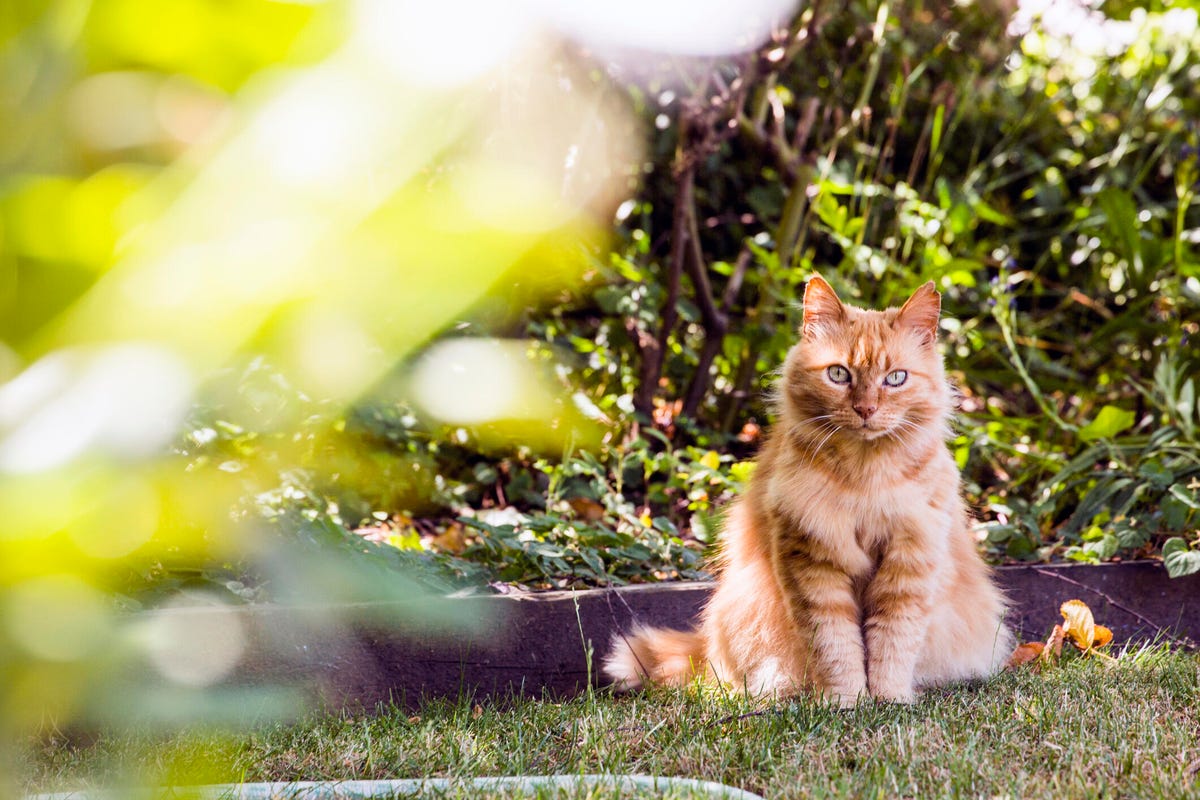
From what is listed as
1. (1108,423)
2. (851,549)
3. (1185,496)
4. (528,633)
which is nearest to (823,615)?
(851,549)

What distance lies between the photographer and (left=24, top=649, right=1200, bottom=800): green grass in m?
1.64

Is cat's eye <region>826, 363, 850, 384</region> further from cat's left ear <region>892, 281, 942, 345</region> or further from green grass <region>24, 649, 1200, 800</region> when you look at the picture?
green grass <region>24, 649, 1200, 800</region>

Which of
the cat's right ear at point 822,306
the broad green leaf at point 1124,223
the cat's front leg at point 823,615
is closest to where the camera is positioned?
the cat's front leg at point 823,615

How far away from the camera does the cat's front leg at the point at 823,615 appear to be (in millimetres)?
2227

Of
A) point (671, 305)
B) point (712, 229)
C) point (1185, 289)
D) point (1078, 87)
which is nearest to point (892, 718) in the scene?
point (671, 305)

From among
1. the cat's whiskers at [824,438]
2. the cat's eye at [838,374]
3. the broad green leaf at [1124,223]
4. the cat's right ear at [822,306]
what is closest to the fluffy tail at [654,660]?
the cat's whiskers at [824,438]

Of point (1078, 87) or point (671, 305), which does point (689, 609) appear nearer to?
point (671, 305)

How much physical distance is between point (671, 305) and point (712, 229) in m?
0.89

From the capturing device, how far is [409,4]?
271mm

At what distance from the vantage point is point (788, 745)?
184 cm

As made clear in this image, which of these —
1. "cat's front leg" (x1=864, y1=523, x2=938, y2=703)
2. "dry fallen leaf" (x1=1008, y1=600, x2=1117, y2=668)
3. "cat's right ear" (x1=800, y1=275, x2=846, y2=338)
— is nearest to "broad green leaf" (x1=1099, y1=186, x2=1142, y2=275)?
"dry fallen leaf" (x1=1008, y1=600, x2=1117, y2=668)

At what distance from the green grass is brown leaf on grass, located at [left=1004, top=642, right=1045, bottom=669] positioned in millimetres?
330

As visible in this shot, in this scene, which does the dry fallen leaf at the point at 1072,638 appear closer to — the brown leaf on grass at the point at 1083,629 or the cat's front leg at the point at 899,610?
the brown leaf on grass at the point at 1083,629

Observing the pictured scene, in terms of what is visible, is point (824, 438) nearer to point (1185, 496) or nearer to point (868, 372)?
point (868, 372)
